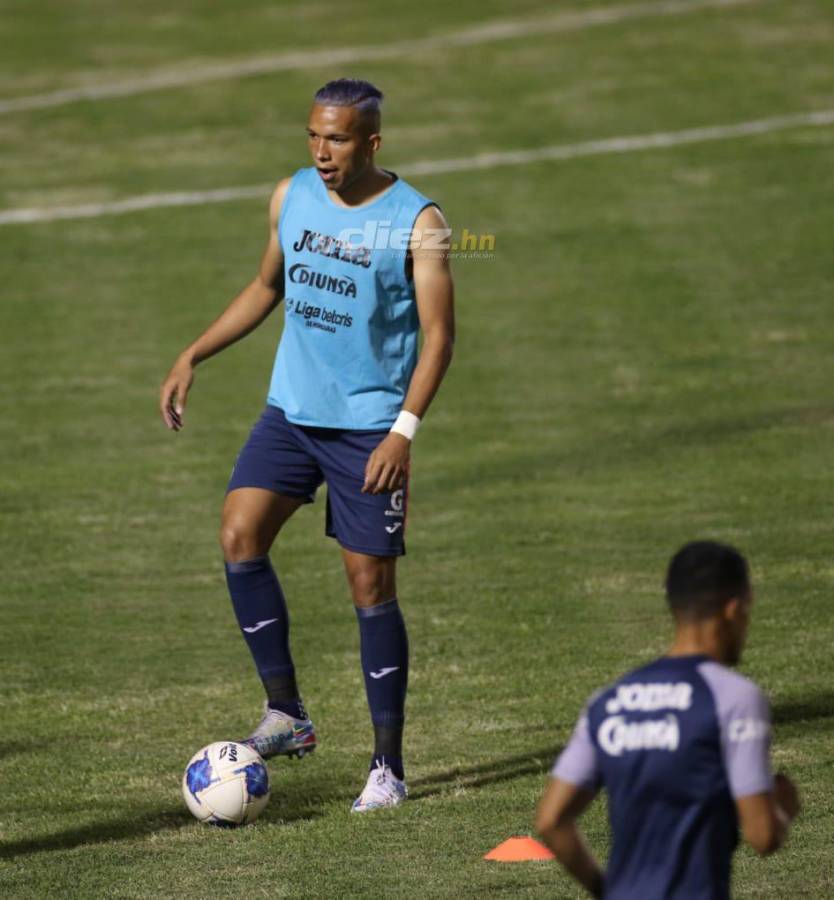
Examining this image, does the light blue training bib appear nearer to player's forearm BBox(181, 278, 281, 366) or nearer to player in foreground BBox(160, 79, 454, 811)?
player in foreground BBox(160, 79, 454, 811)

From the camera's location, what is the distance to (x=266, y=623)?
284 inches

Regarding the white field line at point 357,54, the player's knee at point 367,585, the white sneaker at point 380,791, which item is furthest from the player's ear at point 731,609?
the white field line at point 357,54

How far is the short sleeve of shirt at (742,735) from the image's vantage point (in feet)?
12.7

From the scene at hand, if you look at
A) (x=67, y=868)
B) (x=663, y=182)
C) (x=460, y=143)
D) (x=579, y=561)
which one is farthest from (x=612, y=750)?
(x=460, y=143)

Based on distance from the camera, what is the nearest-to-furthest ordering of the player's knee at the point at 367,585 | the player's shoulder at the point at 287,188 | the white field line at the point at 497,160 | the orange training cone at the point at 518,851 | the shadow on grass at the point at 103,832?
the orange training cone at the point at 518,851
the shadow on grass at the point at 103,832
the player's knee at the point at 367,585
the player's shoulder at the point at 287,188
the white field line at the point at 497,160

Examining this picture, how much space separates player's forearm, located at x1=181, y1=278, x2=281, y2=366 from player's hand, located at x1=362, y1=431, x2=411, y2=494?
96cm

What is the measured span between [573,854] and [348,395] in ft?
10.5

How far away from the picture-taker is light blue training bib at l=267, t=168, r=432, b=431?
6.82 metres

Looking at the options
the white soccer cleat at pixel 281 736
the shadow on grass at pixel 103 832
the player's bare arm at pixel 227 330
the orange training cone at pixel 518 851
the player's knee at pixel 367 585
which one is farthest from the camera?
the player's bare arm at pixel 227 330

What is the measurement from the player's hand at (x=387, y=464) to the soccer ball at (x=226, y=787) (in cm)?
109

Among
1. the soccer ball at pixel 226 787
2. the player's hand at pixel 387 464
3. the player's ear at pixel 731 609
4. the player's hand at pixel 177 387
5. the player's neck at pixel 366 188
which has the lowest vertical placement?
the soccer ball at pixel 226 787

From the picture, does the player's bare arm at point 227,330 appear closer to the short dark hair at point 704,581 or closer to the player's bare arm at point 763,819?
the short dark hair at point 704,581

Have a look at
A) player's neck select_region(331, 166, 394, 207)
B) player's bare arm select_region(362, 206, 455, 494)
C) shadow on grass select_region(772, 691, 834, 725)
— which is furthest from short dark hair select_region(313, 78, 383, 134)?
shadow on grass select_region(772, 691, 834, 725)

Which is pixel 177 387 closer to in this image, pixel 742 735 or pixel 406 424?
pixel 406 424
